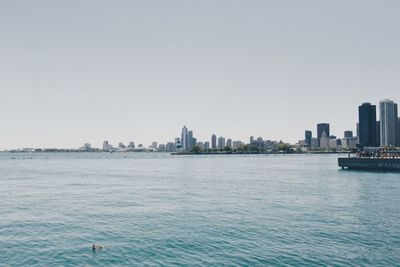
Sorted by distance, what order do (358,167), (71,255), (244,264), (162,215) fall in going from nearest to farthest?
(244,264) → (71,255) → (162,215) → (358,167)

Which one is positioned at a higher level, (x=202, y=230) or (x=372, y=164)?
(x=372, y=164)

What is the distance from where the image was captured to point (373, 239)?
42469mm

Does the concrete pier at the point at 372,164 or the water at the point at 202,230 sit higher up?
the concrete pier at the point at 372,164

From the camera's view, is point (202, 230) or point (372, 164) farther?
point (372, 164)

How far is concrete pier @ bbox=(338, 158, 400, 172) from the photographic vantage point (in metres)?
150

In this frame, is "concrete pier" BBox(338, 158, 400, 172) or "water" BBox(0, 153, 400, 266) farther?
"concrete pier" BBox(338, 158, 400, 172)

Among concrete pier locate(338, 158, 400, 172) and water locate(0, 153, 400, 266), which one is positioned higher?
concrete pier locate(338, 158, 400, 172)

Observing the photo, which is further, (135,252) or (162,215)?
(162,215)

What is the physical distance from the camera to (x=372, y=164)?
157250mm

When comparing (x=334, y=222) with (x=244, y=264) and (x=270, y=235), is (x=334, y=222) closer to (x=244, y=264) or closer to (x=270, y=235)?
(x=270, y=235)

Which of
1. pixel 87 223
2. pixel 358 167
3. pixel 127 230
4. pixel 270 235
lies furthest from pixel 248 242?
pixel 358 167

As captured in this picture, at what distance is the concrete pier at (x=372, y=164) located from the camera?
149637mm

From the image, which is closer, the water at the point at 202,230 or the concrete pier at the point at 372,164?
the water at the point at 202,230

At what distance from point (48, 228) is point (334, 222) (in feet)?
125
